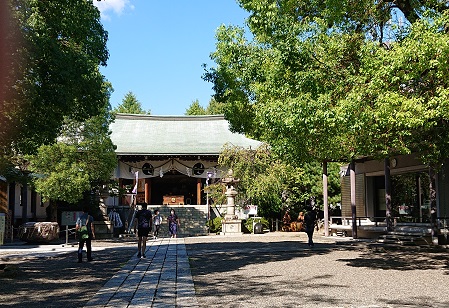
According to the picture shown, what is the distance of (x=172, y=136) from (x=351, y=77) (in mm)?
29820

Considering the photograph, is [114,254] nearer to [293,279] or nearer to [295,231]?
[293,279]

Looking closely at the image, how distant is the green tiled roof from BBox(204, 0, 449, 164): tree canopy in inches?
879

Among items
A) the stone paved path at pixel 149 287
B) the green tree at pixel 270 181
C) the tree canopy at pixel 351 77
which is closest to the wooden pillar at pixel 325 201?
the green tree at pixel 270 181

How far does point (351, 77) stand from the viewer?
10.5 meters

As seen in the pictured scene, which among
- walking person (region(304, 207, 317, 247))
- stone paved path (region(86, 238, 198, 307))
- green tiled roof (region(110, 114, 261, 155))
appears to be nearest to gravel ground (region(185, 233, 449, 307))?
stone paved path (region(86, 238, 198, 307))

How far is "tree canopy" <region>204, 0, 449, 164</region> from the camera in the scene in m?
9.27

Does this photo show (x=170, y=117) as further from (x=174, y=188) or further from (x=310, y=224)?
(x=310, y=224)

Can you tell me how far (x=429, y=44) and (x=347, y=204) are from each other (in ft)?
65.2

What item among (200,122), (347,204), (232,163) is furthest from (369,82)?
(200,122)

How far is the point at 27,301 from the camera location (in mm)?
8648

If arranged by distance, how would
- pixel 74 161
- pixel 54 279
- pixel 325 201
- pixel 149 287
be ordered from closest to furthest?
pixel 149 287 → pixel 54 279 → pixel 74 161 → pixel 325 201

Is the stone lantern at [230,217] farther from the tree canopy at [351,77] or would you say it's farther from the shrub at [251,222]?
the tree canopy at [351,77]

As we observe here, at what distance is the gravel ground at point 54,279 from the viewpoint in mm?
8742

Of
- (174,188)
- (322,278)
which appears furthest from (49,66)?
(174,188)
